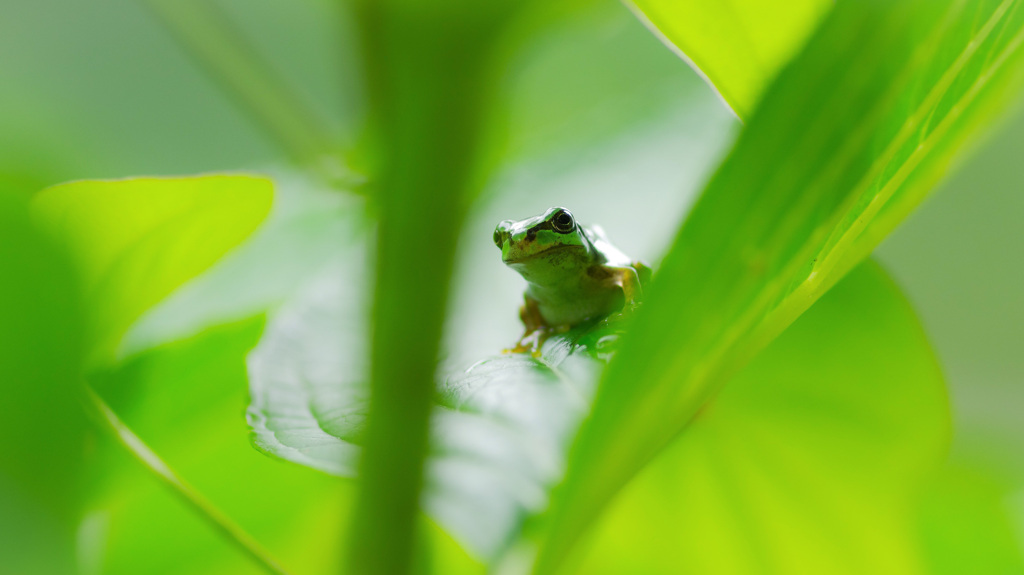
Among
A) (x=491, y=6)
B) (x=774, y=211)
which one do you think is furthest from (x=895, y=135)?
(x=491, y=6)

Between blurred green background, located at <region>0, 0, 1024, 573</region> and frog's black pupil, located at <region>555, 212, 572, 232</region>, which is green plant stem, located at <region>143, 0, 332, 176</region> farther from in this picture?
frog's black pupil, located at <region>555, 212, 572, 232</region>

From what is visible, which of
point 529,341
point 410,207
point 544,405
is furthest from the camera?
point 529,341

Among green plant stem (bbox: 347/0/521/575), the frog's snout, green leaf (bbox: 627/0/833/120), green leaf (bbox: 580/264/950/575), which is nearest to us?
green plant stem (bbox: 347/0/521/575)

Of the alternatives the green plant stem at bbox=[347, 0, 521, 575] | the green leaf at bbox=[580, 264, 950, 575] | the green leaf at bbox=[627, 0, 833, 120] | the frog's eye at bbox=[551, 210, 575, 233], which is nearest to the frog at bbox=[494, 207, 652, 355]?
the frog's eye at bbox=[551, 210, 575, 233]

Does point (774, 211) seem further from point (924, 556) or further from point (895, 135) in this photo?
point (924, 556)

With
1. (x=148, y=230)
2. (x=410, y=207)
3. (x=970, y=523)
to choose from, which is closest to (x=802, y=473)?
(x=970, y=523)

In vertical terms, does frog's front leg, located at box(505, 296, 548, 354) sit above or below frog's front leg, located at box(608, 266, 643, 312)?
below

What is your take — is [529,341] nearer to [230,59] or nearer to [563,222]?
[563,222]

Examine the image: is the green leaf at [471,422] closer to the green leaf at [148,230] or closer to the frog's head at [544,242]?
the green leaf at [148,230]
